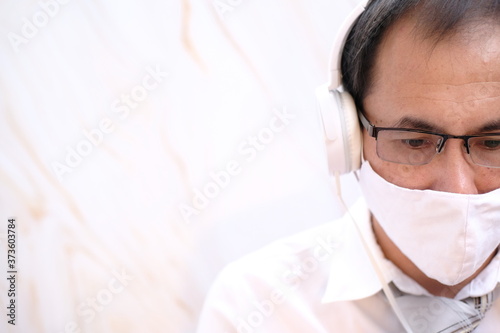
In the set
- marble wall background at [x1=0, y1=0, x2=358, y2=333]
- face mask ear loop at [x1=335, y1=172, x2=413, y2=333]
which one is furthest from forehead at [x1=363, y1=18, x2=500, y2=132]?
marble wall background at [x1=0, y1=0, x2=358, y2=333]

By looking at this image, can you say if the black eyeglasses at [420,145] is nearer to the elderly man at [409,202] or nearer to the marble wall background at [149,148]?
the elderly man at [409,202]

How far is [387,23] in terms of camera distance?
1201 millimetres

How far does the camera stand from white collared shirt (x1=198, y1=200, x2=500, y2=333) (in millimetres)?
1323

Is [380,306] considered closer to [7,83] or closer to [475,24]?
[475,24]

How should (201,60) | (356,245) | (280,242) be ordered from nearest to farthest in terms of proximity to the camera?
1. (356,245)
2. (280,242)
3. (201,60)

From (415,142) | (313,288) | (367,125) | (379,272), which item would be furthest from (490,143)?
(313,288)

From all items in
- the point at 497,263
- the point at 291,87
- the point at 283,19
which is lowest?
the point at 497,263

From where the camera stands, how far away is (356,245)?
4.59ft

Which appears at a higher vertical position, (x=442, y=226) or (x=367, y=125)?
(x=367, y=125)

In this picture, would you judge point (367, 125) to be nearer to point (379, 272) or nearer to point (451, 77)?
point (451, 77)

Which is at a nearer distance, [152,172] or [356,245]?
[356,245]

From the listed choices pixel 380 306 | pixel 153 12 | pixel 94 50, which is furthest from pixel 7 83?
pixel 380 306

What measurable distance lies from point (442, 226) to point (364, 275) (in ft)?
1.00

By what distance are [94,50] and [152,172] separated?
14.6 inches
